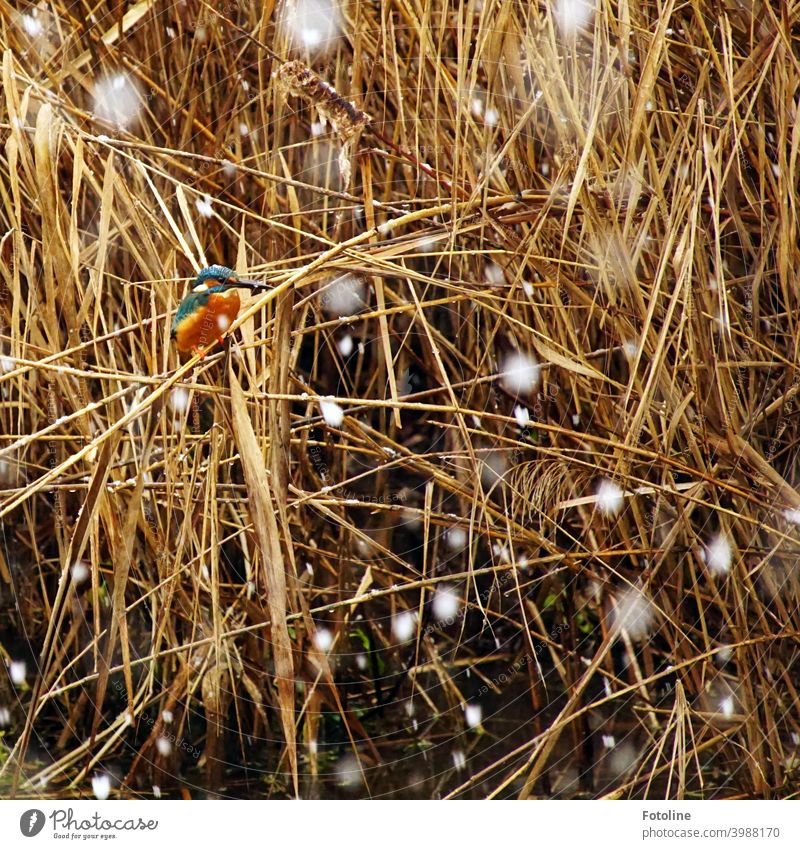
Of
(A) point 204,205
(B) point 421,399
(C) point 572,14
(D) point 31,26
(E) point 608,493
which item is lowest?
(E) point 608,493

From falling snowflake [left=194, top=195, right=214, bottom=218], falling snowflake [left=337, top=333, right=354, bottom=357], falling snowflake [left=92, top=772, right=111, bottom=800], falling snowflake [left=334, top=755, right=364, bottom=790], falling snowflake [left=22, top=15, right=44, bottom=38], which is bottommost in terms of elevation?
falling snowflake [left=334, top=755, right=364, bottom=790]

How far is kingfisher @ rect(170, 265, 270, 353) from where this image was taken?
0.84 metres

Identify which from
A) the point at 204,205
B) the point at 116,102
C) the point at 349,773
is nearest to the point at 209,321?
the point at 204,205

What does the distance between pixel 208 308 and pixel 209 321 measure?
0.01 m

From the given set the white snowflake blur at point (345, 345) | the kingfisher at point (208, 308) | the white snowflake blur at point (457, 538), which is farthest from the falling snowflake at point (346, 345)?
the white snowflake blur at point (457, 538)

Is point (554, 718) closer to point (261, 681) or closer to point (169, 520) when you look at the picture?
point (261, 681)

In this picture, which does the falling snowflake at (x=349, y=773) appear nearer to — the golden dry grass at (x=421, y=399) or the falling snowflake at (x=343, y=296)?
the golden dry grass at (x=421, y=399)

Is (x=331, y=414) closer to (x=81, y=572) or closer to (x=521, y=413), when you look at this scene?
(x=521, y=413)

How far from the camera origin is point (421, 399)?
98cm

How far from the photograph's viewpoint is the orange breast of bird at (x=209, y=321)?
84cm

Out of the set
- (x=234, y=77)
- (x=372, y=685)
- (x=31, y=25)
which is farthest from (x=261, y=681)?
(x=31, y=25)

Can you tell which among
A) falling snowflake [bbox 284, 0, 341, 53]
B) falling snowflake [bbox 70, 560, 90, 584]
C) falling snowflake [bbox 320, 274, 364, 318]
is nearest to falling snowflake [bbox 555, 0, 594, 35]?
falling snowflake [bbox 284, 0, 341, 53]

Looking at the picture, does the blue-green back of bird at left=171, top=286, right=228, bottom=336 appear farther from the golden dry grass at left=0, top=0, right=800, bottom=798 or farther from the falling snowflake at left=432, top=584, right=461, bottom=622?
the falling snowflake at left=432, top=584, right=461, bottom=622

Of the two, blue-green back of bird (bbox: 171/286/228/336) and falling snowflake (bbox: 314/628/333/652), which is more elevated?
blue-green back of bird (bbox: 171/286/228/336)
